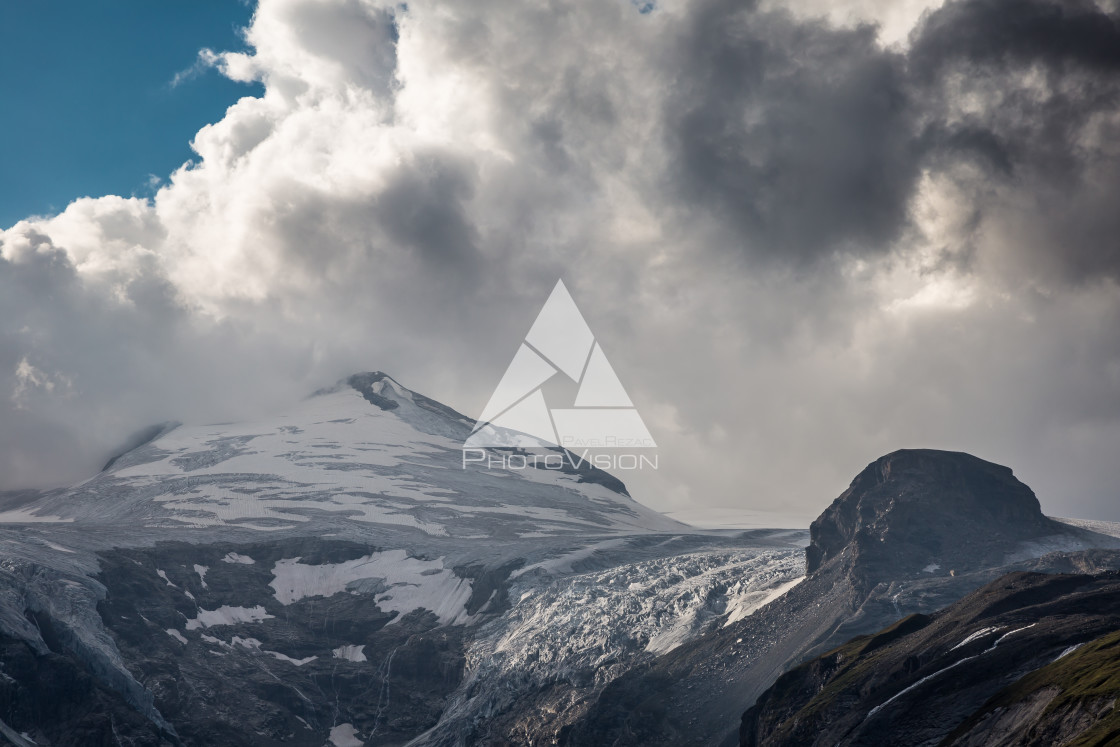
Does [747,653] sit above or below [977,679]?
below

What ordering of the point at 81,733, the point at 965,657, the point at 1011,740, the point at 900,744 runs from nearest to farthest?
the point at 1011,740, the point at 900,744, the point at 965,657, the point at 81,733

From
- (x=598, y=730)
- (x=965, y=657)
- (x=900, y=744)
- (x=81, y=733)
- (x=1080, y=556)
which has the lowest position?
(x=81, y=733)

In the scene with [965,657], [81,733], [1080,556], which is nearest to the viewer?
[965,657]

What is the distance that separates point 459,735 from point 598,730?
95.4 feet

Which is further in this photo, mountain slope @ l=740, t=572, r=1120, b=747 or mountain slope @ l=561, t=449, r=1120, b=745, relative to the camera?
mountain slope @ l=561, t=449, r=1120, b=745

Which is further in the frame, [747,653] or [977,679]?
[747,653]

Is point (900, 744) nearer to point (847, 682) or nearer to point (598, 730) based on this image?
point (847, 682)

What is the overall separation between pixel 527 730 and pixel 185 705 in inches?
2597

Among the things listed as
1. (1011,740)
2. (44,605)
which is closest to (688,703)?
(1011,740)

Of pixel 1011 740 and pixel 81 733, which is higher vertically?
pixel 1011 740

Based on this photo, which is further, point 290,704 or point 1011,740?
point 290,704

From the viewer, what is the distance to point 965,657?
11931cm

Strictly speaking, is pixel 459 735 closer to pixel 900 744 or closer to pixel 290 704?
pixel 290 704

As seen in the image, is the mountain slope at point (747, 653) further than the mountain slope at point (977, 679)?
Yes
